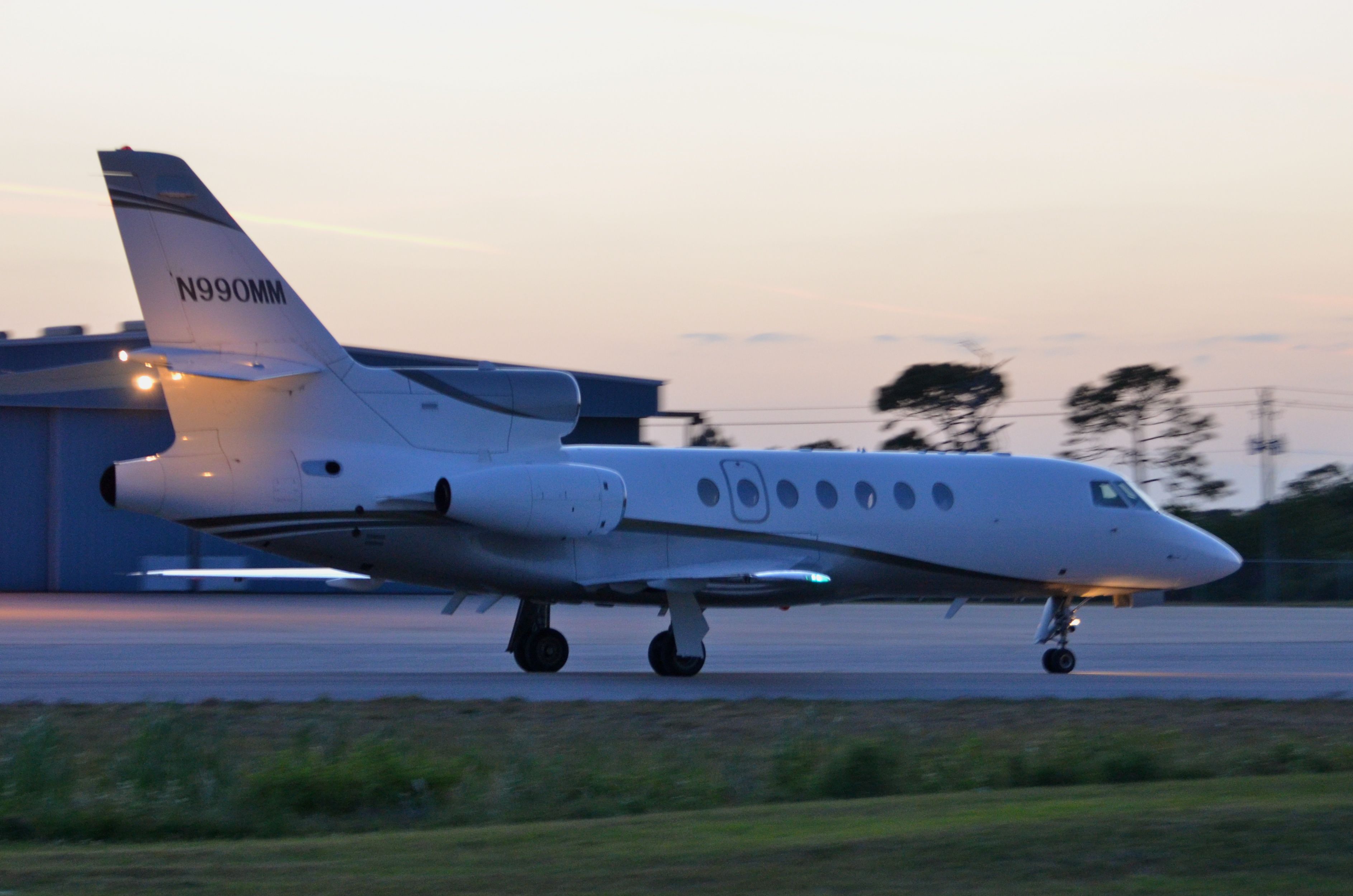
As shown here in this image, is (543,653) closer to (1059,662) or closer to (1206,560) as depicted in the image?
(1059,662)

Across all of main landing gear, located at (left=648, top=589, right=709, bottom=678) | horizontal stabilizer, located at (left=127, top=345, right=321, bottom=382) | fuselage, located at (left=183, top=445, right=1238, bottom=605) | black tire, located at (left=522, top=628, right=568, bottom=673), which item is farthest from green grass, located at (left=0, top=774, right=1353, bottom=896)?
black tire, located at (left=522, top=628, right=568, bottom=673)

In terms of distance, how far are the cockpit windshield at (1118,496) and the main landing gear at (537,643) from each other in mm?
8575

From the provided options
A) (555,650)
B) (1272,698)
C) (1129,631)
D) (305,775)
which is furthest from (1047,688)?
(1129,631)

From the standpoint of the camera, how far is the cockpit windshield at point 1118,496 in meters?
23.5

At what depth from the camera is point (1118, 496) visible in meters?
23.7

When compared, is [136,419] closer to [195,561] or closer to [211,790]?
[195,561]

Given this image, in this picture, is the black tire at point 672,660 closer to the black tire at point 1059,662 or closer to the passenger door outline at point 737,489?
the passenger door outline at point 737,489

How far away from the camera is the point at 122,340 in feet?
148

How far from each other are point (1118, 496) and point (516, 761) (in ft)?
A: 50.0

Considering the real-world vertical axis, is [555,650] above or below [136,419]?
below

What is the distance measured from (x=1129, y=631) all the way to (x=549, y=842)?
2931 centimetres

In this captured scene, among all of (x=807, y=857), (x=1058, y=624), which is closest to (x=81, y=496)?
(x=1058, y=624)

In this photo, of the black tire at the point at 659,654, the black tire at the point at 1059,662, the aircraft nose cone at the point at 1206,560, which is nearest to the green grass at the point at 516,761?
the black tire at the point at 659,654

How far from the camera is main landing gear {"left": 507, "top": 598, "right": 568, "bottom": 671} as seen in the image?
67.5 feet
